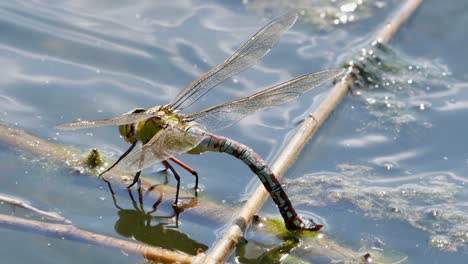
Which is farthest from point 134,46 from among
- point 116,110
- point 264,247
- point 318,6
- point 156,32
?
point 264,247

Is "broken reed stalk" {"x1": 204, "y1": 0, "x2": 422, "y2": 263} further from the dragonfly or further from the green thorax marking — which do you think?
the green thorax marking

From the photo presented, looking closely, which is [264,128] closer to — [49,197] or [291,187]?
[291,187]

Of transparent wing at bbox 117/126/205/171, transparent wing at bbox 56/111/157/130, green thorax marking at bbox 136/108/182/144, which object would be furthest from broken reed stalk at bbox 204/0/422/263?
transparent wing at bbox 56/111/157/130

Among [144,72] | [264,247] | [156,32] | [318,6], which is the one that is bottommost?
[264,247]

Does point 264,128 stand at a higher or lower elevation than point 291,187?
higher

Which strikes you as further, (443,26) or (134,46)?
(443,26)

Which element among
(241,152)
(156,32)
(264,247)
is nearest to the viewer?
(264,247)

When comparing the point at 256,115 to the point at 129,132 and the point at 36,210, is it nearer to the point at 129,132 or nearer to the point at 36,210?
the point at 129,132
